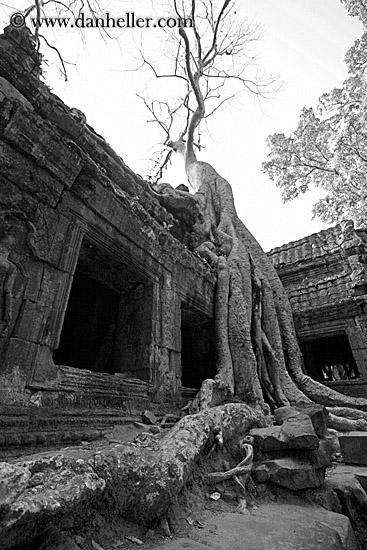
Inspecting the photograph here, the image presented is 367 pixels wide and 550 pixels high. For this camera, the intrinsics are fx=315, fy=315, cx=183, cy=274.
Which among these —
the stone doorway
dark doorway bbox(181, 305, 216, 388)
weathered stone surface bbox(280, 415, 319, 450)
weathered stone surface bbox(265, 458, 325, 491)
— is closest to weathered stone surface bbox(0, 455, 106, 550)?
weathered stone surface bbox(265, 458, 325, 491)

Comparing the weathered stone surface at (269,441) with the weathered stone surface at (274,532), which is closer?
the weathered stone surface at (274,532)

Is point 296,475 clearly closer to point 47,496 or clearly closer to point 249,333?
point 47,496

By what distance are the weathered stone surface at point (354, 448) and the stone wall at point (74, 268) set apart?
1.94 m

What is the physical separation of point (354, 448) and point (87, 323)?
4049 millimetres

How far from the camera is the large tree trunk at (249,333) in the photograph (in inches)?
183

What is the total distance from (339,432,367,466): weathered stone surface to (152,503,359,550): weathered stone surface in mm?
1189

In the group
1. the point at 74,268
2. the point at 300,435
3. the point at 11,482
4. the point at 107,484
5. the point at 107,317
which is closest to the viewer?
the point at 11,482

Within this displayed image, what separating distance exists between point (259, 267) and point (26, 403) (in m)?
5.78

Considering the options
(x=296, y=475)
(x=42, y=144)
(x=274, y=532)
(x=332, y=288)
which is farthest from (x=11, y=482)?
(x=332, y=288)

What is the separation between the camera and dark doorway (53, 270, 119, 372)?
512cm

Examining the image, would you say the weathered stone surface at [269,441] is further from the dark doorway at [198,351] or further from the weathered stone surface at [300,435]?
the dark doorway at [198,351]

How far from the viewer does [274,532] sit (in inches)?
64.5

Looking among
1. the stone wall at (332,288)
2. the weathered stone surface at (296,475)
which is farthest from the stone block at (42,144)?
the stone wall at (332,288)

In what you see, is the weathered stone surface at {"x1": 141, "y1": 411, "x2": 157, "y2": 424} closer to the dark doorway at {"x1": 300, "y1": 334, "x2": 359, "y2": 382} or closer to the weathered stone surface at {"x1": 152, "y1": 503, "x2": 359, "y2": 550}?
the weathered stone surface at {"x1": 152, "y1": 503, "x2": 359, "y2": 550}
